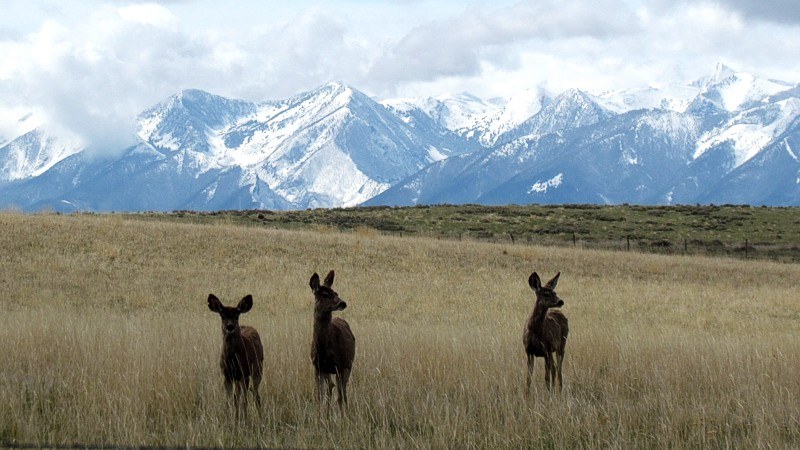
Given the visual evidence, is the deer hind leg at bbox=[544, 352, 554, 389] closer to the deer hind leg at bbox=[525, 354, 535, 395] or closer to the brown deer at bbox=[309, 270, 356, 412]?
the deer hind leg at bbox=[525, 354, 535, 395]

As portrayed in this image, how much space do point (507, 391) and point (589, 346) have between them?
4.03 m

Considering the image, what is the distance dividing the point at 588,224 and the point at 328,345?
2294 inches

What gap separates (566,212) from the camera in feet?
246

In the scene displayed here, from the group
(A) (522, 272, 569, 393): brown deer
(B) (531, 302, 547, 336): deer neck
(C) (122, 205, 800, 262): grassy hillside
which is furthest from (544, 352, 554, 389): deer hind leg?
(C) (122, 205, 800, 262): grassy hillside

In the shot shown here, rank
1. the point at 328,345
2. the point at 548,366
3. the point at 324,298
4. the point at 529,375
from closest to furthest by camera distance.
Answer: the point at 324,298 < the point at 328,345 < the point at 529,375 < the point at 548,366

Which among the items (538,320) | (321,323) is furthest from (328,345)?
(538,320)

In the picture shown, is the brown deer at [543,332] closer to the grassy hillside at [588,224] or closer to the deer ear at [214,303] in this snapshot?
the deer ear at [214,303]

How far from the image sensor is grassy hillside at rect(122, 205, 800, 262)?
Answer: 2226 inches

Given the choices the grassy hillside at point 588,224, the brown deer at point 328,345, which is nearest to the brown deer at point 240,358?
the brown deer at point 328,345

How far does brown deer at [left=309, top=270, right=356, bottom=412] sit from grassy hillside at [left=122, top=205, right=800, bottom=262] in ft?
146

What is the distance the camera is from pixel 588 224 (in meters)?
66.1

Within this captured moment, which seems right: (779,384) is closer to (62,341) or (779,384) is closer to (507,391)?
(507,391)

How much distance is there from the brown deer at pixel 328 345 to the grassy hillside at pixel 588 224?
146ft

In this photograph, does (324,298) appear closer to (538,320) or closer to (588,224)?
(538,320)
